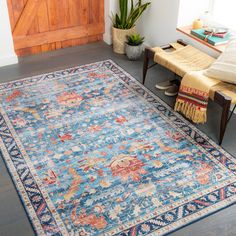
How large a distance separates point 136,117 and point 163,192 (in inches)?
37.2

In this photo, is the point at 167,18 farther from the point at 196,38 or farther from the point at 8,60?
the point at 8,60

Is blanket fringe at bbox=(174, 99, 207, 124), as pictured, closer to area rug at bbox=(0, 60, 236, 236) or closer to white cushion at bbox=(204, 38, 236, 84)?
area rug at bbox=(0, 60, 236, 236)

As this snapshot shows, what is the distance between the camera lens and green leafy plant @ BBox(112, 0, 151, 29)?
14.5ft

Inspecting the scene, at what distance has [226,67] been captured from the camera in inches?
128

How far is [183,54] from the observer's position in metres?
3.81

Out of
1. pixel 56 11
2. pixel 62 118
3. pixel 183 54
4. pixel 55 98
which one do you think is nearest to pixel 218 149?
pixel 183 54

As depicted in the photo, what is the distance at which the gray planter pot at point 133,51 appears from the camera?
4.42 m

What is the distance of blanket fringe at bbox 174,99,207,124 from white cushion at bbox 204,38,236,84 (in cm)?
30

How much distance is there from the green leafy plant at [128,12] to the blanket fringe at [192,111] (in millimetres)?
1440

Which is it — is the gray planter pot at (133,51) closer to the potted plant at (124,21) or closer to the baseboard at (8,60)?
the potted plant at (124,21)

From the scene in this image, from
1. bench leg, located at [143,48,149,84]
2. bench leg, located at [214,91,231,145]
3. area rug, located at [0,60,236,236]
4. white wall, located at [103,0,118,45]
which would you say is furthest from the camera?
white wall, located at [103,0,118,45]

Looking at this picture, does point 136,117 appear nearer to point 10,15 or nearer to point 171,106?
point 171,106

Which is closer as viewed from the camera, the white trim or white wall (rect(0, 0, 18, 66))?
white wall (rect(0, 0, 18, 66))

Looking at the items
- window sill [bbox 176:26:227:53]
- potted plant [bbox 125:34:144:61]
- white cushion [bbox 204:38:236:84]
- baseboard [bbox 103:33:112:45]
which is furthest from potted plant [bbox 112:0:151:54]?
white cushion [bbox 204:38:236:84]
